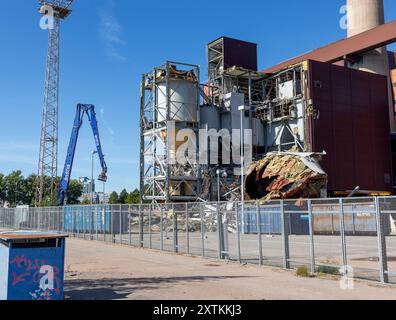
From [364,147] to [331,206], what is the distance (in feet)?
151

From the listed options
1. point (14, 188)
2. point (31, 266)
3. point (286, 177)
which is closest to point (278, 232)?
point (31, 266)

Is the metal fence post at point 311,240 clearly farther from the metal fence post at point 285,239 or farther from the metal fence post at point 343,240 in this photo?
the metal fence post at point 285,239

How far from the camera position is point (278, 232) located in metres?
17.7

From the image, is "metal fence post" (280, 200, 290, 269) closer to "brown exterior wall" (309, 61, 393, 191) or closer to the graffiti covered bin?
the graffiti covered bin

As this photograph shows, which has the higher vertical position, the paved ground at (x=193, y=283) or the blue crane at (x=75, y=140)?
the blue crane at (x=75, y=140)

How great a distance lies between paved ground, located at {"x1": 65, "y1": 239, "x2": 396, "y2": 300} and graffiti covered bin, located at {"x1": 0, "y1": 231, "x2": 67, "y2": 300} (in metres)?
2.21

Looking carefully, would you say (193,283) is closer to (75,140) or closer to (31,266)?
(31,266)

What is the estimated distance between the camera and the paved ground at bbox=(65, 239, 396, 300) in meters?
11.2

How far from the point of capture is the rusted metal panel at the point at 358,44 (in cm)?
6644

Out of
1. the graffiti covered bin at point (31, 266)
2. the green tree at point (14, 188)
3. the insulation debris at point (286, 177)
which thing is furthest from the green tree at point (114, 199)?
the graffiti covered bin at point (31, 266)

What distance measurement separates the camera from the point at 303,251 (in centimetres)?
1639

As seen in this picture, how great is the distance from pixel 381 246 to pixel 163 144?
136ft

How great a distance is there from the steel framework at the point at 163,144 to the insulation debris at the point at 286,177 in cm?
672
